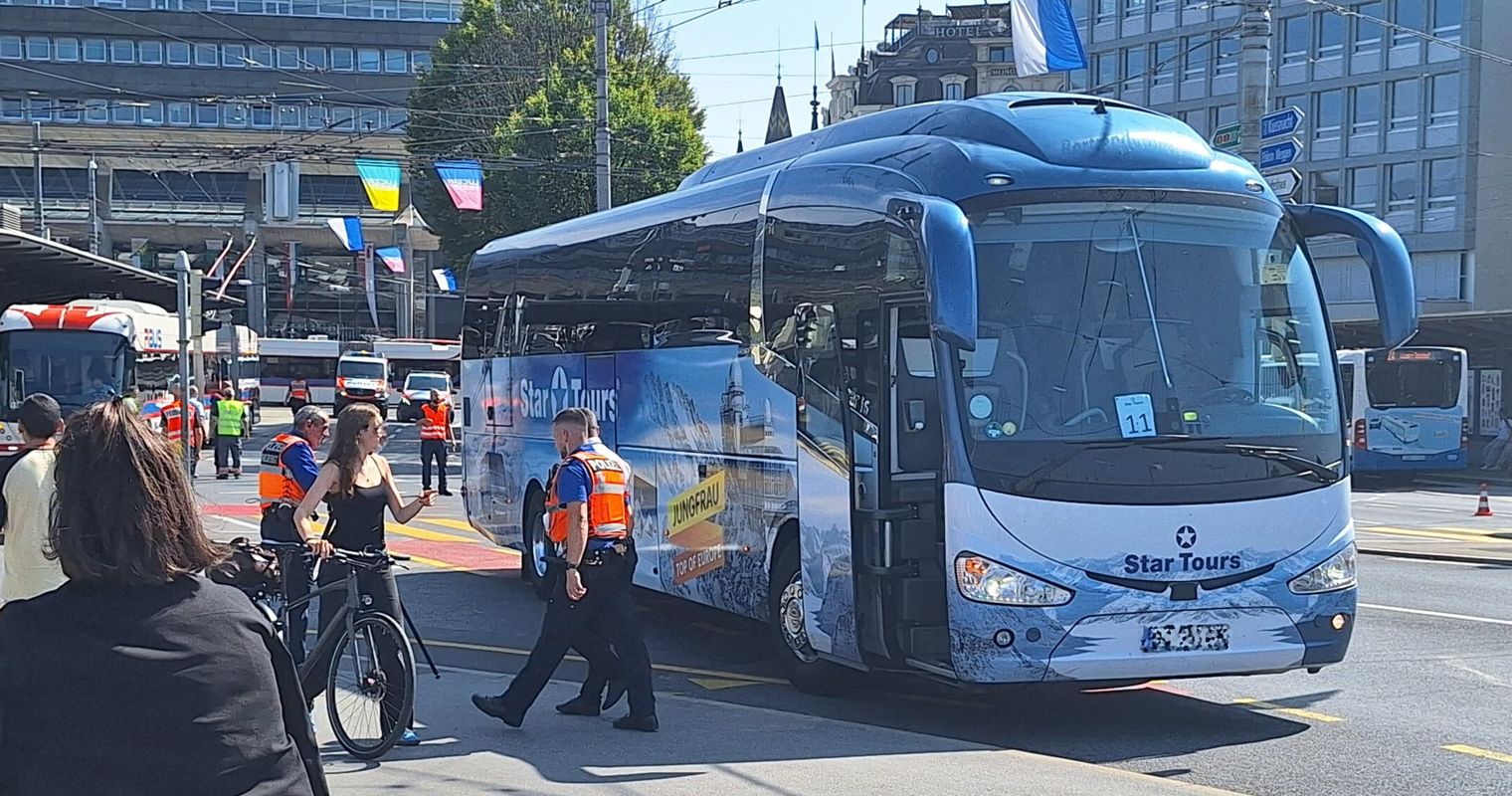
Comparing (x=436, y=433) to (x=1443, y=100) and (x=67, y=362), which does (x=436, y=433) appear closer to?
(x=67, y=362)

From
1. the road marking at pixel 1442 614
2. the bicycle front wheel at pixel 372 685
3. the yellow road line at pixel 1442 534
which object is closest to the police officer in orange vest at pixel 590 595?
the bicycle front wheel at pixel 372 685

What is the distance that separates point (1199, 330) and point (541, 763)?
13.0ft

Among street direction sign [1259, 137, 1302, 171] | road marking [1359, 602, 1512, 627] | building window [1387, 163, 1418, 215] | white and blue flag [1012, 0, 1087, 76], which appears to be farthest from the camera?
building window [1387, 163, 1418, 215]

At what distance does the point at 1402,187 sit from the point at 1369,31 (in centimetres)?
536

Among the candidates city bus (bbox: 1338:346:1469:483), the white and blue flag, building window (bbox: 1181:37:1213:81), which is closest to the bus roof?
the white and blue flag

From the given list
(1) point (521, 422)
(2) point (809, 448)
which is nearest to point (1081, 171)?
(2) point (809, 448)

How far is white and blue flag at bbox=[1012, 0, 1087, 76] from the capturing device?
68.4 feet

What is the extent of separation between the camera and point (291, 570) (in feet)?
29.7

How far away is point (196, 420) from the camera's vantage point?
3098cm

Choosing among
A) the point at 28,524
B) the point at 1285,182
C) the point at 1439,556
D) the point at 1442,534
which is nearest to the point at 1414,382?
the point at 1442,534

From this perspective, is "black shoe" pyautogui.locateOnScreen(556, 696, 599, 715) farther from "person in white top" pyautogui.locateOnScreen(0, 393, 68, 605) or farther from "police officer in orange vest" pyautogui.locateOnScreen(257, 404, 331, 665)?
"person in white top" pyautogui.locateOnScreen(0, 393, 68, 605)

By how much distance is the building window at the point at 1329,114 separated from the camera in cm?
5903

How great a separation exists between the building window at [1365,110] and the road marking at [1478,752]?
5360 centimetres

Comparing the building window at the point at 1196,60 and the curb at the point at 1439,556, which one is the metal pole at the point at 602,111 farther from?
the building window at the point at 1196,60
